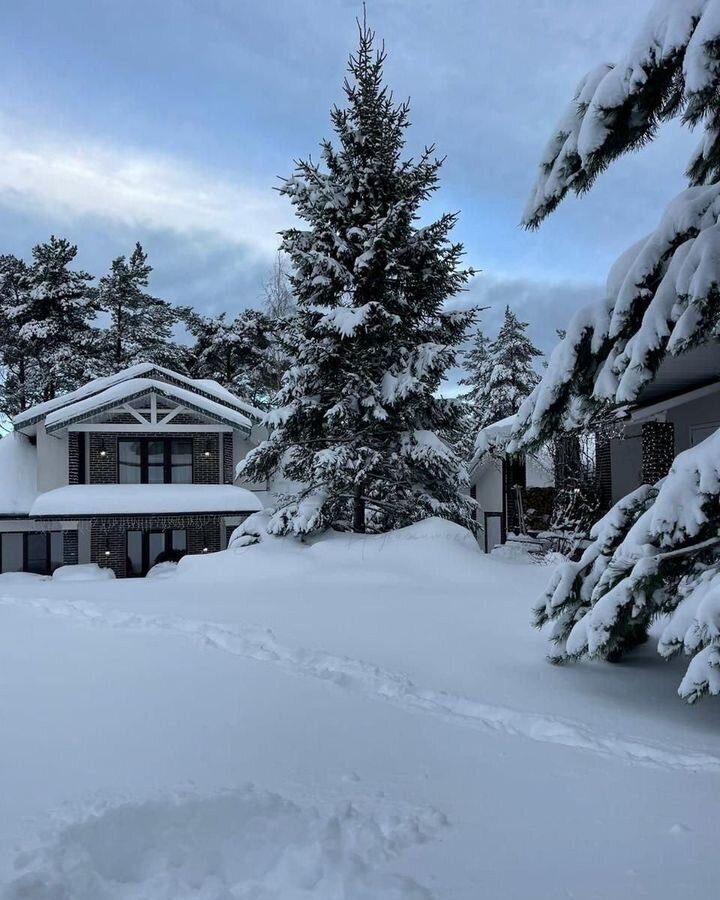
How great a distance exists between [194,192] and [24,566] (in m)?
14.0

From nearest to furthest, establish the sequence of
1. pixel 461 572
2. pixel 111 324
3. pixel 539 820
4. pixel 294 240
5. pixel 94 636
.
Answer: pixel 539 820 → pixel 94 636 → pixel 461 572 → pixel 294 240 → pixel 111 324

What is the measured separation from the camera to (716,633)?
13.0ft

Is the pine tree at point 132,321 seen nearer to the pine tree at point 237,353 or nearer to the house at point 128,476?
the pine tree at point 237,353

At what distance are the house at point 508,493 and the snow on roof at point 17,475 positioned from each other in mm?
15466

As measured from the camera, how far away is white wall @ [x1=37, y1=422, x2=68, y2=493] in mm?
20969

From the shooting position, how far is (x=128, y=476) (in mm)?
21625

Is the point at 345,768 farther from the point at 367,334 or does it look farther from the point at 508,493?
the point at 508,493

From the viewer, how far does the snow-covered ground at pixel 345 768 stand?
2975 millimetres

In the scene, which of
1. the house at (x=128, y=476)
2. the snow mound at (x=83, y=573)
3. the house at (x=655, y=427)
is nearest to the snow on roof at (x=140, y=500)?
the house at (x=128, y=476)

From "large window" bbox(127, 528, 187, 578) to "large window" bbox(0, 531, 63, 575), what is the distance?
2.27 metres

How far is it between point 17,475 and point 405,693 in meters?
19.9

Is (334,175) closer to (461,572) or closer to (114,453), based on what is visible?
(461,572)

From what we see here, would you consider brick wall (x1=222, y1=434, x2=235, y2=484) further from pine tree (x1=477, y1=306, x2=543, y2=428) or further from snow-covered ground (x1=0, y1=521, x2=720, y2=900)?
pine tree (x1=477, y1=306, x2=543, y2=428)

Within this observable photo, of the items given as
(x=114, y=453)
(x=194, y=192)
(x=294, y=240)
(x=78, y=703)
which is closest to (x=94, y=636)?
(x=78, y=703)
